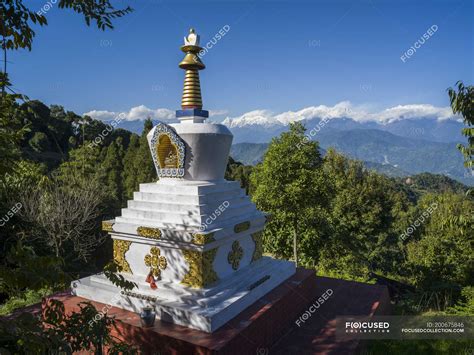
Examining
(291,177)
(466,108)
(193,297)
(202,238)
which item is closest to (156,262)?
(193,297)

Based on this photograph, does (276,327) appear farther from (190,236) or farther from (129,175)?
(129,175)

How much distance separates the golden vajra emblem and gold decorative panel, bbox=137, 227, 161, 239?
1.31 ft

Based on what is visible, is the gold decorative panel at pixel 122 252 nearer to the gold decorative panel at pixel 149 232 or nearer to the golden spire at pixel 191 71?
the gold decorative panel at pixel 149 232

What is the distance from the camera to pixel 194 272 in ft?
24.5

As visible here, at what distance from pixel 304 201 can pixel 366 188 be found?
9.94 metres

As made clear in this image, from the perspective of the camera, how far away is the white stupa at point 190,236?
285 inches

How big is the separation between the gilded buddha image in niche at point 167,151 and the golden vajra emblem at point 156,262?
1981mm

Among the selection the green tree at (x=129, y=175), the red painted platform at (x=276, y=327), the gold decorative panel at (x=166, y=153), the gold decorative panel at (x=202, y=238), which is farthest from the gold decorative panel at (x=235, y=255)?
the green tree at (x=129, y=175)

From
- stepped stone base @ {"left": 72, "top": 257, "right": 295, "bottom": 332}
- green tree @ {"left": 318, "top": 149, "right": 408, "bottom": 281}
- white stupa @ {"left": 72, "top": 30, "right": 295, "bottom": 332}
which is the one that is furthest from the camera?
green tree @ {"left": 318, "top": 149, "right": 408, "bottom": 281}

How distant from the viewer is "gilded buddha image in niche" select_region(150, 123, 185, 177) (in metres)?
8.34

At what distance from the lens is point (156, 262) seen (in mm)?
8008

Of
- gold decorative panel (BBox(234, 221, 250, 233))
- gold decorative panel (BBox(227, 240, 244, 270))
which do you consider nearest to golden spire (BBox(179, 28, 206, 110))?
gold decorative panel (BBox(234, 221, 250, 233))

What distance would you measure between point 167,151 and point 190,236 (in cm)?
259

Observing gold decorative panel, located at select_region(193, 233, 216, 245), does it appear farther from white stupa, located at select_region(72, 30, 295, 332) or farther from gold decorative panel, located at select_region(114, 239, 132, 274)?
gold decorative panel, located at select_region(114, 239, 132, 274)
